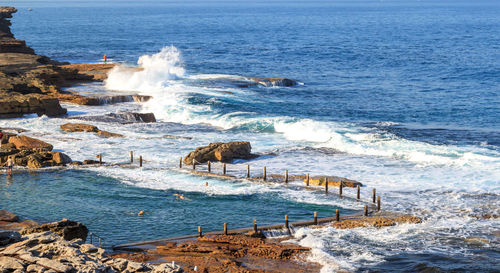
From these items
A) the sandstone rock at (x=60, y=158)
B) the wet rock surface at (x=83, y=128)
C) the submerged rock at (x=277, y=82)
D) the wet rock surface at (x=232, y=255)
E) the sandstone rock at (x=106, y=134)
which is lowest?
the wet rock surface at (x=232, y=255)

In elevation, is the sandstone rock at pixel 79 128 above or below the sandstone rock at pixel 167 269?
below

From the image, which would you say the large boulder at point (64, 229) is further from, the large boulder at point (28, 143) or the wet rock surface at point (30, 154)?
the large boulder at point (28, 143)

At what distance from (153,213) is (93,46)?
9026 cm

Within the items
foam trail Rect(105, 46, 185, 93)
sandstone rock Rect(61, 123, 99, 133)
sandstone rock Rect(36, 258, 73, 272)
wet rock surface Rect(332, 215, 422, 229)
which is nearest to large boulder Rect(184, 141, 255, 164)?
sandstone rock Rect(61, 123, 99, 133)

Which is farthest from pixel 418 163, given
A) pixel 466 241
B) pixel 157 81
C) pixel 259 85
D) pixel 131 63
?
pixel 131 63

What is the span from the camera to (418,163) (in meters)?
41.2

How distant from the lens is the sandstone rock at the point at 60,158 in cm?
4047

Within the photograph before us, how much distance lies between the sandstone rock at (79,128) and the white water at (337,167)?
0.68m

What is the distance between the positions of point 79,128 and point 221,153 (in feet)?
44.8

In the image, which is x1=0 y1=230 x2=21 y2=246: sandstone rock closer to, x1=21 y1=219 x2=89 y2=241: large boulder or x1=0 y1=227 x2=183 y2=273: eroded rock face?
x1=0 y1=227 x2=183 y2=273: eroded rock face

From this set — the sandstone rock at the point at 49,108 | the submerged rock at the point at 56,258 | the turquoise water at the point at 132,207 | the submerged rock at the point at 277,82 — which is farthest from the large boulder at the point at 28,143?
the submerged rock at the point at 277,82

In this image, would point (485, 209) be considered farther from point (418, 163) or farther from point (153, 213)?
point (153, 213)

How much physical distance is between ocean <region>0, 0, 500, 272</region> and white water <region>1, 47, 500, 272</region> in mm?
120

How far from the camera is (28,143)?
4284 cm
